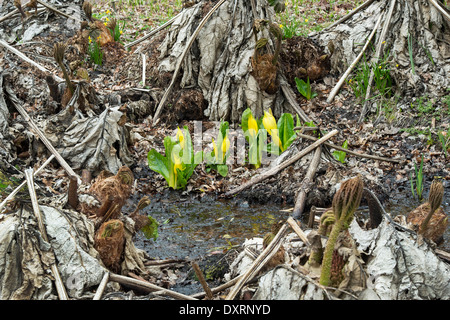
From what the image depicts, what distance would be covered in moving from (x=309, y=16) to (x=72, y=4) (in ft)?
12.3

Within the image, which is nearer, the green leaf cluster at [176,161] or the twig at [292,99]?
the green leaf cluster at [176,161]

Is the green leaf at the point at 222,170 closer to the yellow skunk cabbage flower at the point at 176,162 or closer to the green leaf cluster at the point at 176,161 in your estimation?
the green leaf cluster at the point at 176,161

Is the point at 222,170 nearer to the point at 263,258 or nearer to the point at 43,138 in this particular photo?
the point at 43,138

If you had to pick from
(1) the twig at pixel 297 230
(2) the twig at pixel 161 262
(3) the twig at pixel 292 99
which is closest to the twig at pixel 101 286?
(2) the twig at pixel 161 262

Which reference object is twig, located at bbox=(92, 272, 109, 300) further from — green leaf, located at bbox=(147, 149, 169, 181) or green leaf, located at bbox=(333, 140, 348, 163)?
green leaf, located at bbox=(333, 140, 348, 163)

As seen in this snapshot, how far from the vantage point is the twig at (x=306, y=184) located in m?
4.20

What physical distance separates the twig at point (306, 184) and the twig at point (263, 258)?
1777 millimetres

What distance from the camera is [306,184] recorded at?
4.32 metres

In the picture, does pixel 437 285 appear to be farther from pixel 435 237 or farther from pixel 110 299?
→ pixel 110 299

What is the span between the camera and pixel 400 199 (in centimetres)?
450

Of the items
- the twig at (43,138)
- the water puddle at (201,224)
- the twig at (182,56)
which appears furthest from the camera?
the twig at (182,56)

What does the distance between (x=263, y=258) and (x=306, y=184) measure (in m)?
2.02

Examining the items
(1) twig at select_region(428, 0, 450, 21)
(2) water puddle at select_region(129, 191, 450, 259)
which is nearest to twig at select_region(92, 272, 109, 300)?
(2) water puddle at select_region(129, 191, 450, 259)

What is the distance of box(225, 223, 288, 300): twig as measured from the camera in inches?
90.8
